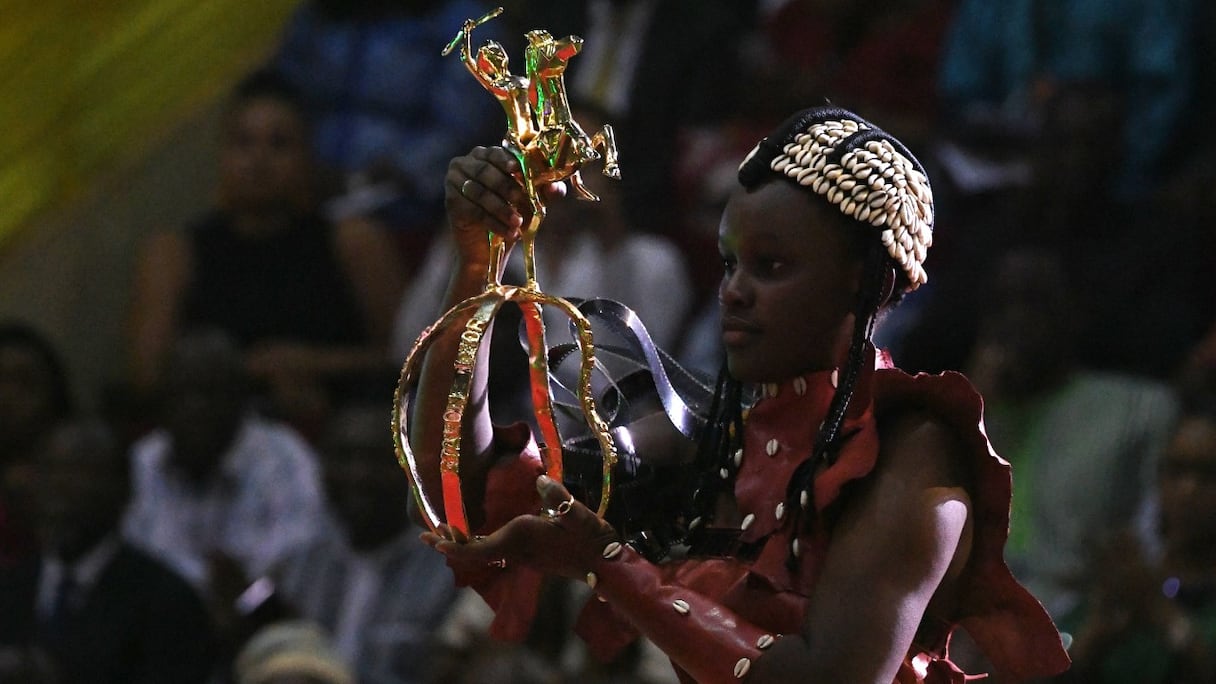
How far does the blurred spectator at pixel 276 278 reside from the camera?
21.5 feet

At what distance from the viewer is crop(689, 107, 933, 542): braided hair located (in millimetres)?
2613

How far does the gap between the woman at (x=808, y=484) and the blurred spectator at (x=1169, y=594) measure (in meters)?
2.17

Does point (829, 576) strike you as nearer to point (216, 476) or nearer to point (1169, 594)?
point (1169, 594)

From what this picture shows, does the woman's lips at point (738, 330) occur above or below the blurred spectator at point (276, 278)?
above

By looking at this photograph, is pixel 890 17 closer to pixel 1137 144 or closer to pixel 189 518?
pixel 1137 144

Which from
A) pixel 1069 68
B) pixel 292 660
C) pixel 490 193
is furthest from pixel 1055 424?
pixel 490 193

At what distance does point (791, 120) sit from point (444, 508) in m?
0.66

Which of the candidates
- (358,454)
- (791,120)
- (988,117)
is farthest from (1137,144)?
(791,120)

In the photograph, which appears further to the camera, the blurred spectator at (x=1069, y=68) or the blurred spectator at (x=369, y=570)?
the blurred spectator at (x=1069, y=68)

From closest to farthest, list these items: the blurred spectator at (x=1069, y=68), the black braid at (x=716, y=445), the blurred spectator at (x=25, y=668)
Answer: the black braid at (x=716, y=445), the blurred spectator at (x=25, y=668), the blurred spectator at (x=1069, y=68)

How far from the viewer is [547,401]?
8.66 ft

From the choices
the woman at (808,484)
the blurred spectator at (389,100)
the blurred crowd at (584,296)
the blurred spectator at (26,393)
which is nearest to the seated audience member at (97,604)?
the blurred crowd at (584,296)

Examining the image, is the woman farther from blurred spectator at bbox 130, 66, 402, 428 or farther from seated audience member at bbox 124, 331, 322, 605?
blurred spectator at bbox 130, 66, 402, 428

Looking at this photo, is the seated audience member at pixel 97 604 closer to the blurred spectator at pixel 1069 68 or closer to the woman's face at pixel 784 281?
the blurred spectator at pixel 1069 68
